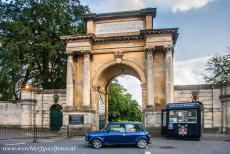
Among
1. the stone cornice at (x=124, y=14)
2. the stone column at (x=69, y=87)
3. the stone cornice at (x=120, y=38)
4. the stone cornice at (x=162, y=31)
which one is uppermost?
the stone cornice at (x=124, y=14)

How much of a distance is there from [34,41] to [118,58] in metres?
11.0

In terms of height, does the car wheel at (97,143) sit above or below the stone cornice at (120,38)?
below

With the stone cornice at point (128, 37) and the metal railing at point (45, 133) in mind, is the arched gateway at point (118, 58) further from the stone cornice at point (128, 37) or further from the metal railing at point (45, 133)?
the metal railing at point (45, 133)

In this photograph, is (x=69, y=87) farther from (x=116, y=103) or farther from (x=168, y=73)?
(x=116, y=103)

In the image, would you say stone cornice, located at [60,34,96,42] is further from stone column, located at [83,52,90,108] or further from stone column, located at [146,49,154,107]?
stone column, located at [146,49,154,107]

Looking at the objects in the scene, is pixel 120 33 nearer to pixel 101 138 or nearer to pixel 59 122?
pixel 59 122

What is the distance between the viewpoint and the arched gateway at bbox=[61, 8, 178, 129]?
28.6m

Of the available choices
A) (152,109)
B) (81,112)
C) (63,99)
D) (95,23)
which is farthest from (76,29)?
(152,109)

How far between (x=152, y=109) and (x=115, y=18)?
29.9ft

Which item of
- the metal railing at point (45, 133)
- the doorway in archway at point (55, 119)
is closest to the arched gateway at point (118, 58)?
the metal railing at point (45, 133)

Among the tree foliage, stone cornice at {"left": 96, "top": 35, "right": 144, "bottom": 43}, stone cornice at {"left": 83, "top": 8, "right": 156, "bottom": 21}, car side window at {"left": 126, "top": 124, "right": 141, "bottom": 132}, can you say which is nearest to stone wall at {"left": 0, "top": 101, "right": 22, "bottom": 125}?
stone cornice at {"left": 96, "top": 35, "right": 144, "bottom": 43}

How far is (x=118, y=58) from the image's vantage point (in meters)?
30.3

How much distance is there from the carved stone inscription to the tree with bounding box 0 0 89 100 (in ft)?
21.8

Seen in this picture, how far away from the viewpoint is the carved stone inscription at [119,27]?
1188 inches
